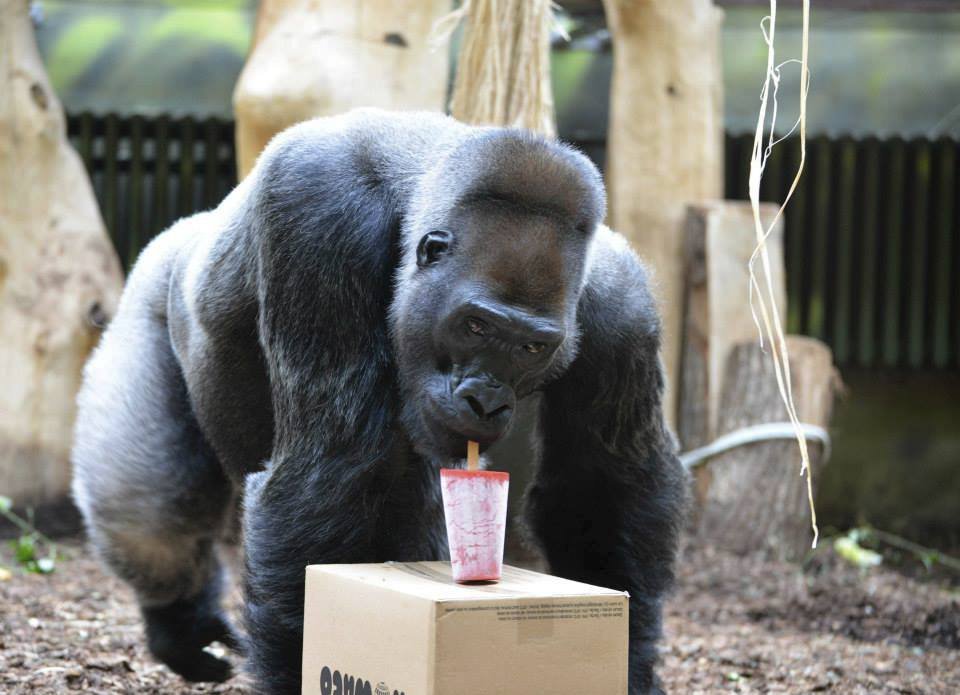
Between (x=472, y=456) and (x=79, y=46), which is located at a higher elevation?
(x=79, y=46)

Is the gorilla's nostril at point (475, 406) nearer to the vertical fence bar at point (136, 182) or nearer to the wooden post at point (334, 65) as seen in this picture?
the wooden post at point (334, 65)

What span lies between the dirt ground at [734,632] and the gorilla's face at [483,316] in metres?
0.95

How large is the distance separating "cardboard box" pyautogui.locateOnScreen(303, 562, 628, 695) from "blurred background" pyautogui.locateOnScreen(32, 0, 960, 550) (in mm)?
5482

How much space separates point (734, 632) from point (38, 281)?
3.60 meters

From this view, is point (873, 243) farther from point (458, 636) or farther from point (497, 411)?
point (458, 636)

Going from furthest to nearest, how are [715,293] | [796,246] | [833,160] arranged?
[833,160] < [796,246] < [715,293]

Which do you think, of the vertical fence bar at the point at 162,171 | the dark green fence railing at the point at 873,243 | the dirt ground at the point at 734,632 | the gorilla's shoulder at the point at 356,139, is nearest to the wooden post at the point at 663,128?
the dirt ground at the point at 734,632

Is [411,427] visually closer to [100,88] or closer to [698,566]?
[698,566]

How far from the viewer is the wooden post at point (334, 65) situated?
4.96 m

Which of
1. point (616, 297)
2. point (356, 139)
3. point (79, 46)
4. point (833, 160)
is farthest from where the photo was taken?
point (833, 160)

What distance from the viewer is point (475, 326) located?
232 cm

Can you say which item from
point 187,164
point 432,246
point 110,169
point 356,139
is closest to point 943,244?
point 187,164

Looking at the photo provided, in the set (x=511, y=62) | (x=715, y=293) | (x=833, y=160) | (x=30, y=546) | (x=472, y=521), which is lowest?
(x=30, y=546)

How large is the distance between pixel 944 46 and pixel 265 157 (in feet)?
21.4
